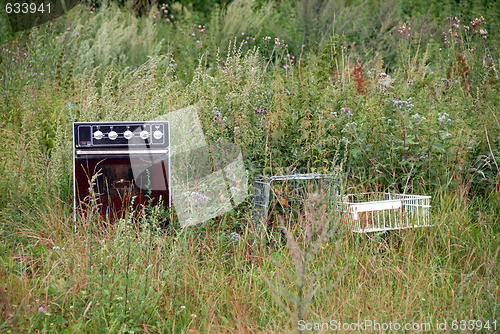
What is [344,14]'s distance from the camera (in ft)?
28.8

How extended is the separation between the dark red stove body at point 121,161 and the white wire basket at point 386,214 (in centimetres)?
129

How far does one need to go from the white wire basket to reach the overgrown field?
73 mm

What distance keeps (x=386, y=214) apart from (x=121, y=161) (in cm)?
195

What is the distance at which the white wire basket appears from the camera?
315 centimetres

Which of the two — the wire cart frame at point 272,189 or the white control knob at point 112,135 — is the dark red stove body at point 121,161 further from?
the wire cart frame at point 272,189

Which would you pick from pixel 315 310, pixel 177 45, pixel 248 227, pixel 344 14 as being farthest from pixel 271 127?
pixel 344 14

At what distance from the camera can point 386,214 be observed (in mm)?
3480

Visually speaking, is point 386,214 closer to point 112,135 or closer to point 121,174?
point 121,174

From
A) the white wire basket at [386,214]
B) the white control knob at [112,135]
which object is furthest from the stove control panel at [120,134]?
the white wire basket at [386,214]

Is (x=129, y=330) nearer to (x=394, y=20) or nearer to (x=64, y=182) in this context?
(x=64, y=182)

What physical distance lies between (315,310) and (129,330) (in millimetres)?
973

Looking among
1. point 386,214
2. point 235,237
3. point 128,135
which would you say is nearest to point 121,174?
point 128,135

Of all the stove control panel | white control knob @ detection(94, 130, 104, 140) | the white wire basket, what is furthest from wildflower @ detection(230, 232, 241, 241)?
white control knob @ detection(94, 130, 104, 140)

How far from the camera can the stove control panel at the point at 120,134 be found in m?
3.39
